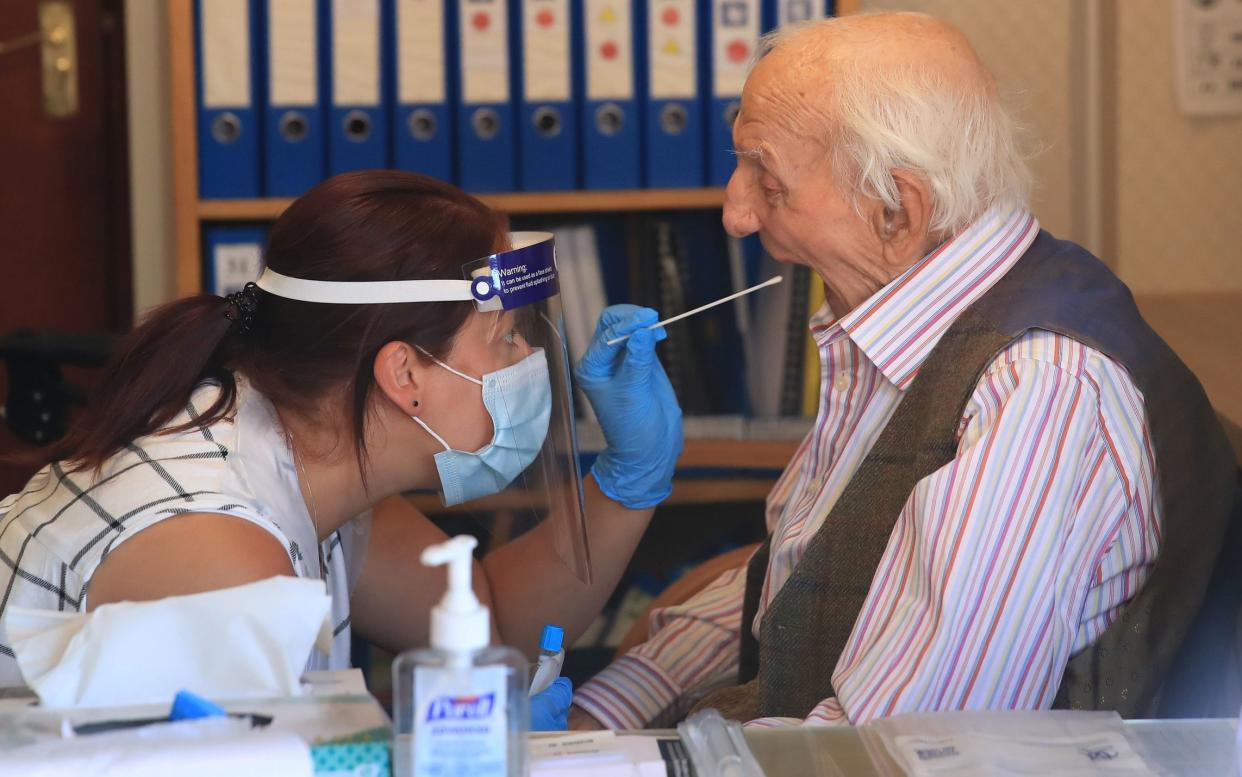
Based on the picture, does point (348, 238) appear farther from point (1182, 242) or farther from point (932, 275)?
point (1182, 242)

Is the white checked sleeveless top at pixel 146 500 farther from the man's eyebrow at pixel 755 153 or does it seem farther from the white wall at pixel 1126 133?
the white wall at pixel 1126 133

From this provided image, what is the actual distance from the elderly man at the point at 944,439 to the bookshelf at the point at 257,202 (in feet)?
2.94

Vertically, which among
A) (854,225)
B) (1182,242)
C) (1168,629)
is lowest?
(1168,629)

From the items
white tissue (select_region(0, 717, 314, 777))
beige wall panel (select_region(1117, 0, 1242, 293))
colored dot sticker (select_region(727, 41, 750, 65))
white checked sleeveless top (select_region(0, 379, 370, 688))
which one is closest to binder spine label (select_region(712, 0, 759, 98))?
colored dot sticker (select_region(727, 41, 750, 65))

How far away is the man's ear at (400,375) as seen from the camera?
49.5 inches

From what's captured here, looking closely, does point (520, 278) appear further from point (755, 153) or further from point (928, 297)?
point (928, 297)

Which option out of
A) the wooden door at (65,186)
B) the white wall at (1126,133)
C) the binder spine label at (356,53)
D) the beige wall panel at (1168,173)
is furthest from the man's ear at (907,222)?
the wooden door at (65,186)

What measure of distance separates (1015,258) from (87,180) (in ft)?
7.66

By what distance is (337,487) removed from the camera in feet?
4.36

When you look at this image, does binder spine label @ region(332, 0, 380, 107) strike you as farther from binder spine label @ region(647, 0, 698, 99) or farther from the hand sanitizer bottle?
the hand sanitizer bottle

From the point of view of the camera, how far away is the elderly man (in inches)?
41.1

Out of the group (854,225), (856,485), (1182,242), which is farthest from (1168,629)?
(1182,242)

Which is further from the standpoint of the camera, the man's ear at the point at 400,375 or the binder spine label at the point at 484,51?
the binder spine label at the point at 484,51

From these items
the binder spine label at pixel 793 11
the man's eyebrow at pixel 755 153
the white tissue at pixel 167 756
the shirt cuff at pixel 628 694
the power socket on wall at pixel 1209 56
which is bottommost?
the shirt cuff at pixel 628 694
